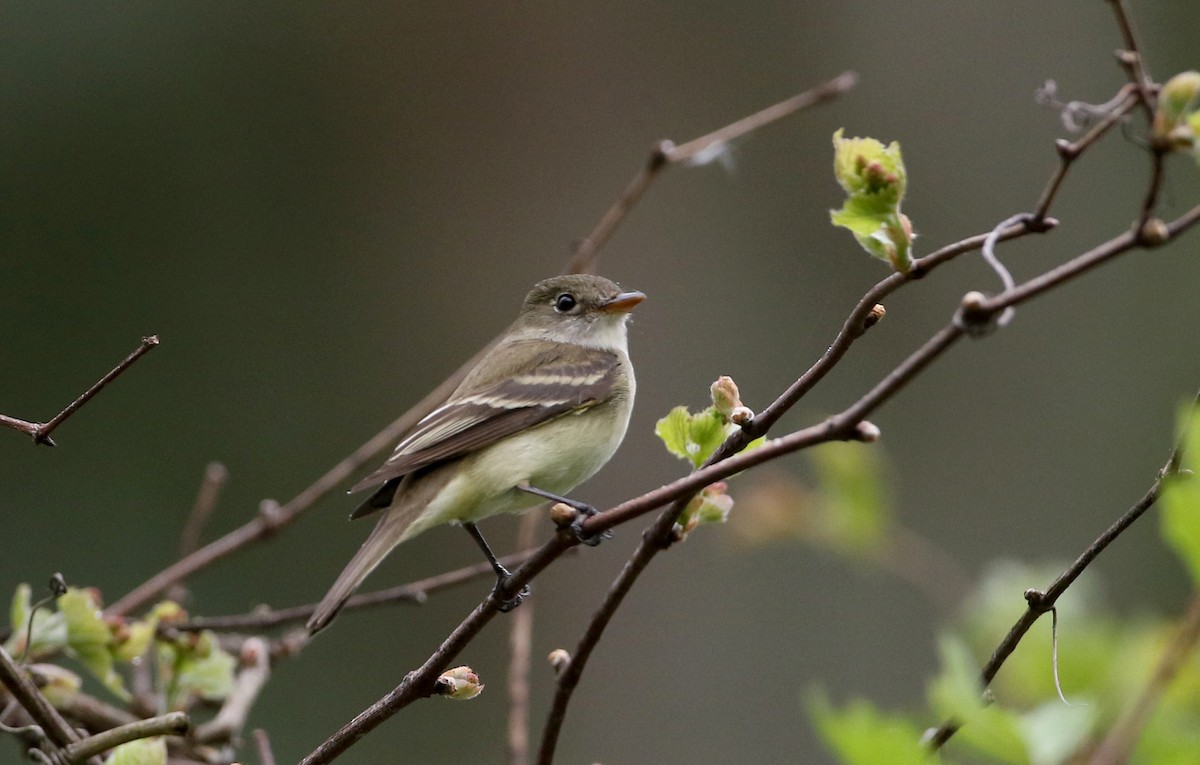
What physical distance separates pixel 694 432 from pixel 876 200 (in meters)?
0.55

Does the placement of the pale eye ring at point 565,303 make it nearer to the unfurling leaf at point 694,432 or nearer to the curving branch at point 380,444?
the curving branch at point 380,444

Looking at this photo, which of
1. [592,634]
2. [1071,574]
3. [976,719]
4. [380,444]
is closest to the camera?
[976,719]

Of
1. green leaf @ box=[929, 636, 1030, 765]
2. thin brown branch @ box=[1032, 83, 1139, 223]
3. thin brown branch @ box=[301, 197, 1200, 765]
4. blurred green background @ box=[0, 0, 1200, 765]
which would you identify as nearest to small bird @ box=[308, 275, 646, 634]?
thin brown branch @ box=[301, 197, 1200, 765]

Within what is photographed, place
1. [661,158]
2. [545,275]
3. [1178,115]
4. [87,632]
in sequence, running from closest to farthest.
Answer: [1178,115] < [87,632] < [661,158] < [545,275]

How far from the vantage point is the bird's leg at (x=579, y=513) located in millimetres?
1765

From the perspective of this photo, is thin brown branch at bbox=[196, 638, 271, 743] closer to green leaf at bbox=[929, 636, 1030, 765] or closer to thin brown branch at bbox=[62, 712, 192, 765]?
thin brown branch at bbox=[62, 712, 192, 765]

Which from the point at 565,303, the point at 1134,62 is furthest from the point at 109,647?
the point at 565,303

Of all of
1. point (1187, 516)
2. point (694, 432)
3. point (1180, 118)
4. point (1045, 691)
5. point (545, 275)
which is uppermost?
point (1180, 118)

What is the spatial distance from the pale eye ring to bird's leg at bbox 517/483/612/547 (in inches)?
46.1

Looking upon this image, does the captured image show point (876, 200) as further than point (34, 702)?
No

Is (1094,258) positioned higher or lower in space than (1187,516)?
higher

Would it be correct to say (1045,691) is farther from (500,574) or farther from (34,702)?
(34,702)

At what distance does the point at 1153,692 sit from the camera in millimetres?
826

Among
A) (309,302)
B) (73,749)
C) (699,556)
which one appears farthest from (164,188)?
(73,749)
